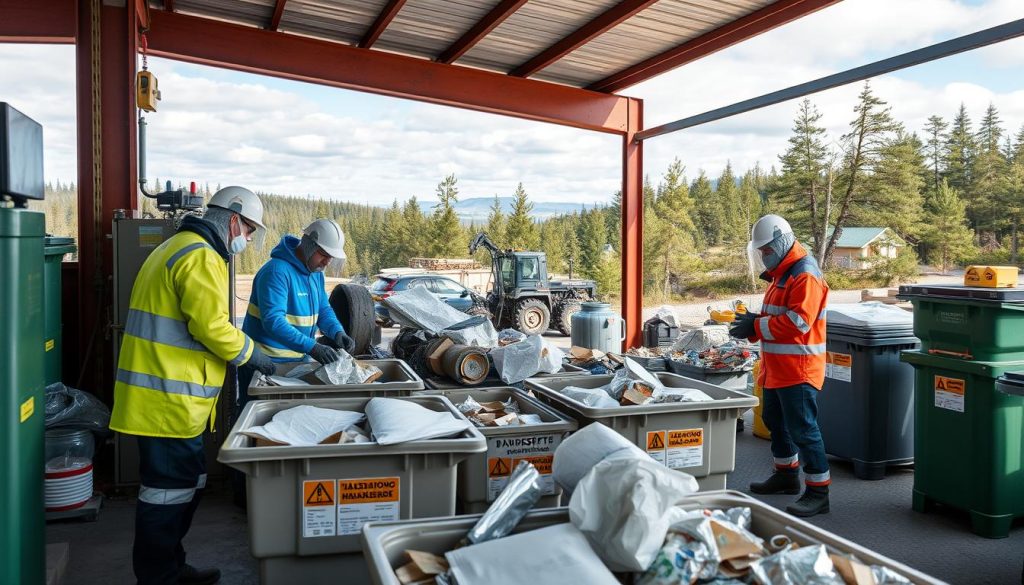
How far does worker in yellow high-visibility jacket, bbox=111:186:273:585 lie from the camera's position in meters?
3.14

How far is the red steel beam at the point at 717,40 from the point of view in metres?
6.79

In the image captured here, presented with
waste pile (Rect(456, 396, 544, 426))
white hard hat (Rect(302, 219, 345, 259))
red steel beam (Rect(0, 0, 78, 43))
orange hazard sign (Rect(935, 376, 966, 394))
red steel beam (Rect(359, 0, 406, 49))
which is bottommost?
orange hazard sign (Rect(935, 376, 966, 394))

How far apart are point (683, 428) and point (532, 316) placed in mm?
14627

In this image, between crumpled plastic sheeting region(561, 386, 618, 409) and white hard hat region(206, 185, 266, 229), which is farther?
white hard hat region(206, 185, 266, 229)

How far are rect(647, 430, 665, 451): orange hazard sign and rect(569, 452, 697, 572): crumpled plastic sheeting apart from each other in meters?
1.30

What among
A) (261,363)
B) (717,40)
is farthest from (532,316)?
(261,363)

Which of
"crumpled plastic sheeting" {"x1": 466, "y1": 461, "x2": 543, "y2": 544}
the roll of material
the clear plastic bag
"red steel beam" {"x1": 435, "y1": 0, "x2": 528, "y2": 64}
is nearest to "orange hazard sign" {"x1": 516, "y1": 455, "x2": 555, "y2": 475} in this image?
the roll of material

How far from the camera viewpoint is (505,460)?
115 inches

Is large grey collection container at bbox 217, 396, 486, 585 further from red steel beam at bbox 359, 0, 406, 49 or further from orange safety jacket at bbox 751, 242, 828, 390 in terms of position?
red steel beam at bbox 359, 0, 406, 49

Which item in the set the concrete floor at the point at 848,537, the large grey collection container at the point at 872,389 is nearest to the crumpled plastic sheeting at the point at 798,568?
the concrete floor at the point at 848,537

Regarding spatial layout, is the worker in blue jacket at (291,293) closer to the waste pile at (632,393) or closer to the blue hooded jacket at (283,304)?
the blue hooded jacket at (283,304)

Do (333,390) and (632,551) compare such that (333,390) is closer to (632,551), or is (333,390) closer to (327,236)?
(327,236)

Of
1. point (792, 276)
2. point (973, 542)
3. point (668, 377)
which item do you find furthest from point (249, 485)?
point (973, 542)

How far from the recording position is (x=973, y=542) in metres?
4.32
